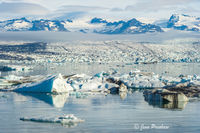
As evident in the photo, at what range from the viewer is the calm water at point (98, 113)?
19473mm

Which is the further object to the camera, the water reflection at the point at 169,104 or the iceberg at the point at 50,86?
the iceberg at the point at 50,86

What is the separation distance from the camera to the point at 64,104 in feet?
92.5

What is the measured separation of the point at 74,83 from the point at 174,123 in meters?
18.2

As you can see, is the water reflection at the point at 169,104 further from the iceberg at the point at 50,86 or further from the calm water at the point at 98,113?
the iceberg at the point at 50,86

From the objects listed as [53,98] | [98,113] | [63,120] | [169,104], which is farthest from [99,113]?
[53,98]

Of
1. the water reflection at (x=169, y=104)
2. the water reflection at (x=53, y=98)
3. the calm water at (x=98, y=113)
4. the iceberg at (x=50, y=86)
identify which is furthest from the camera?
the iceberg at (x=50, y=86)

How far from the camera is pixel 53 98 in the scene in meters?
31.7

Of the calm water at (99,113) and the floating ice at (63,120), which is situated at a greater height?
the floating ice at (63,120)

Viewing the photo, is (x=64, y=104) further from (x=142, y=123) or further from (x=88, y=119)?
(x=142, y=123)

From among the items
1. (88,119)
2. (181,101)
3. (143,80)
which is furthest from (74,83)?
(88,119)

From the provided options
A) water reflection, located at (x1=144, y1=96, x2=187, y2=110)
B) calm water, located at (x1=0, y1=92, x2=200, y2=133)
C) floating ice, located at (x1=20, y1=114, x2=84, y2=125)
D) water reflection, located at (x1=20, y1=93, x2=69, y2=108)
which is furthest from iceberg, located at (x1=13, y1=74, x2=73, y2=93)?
floating ice, located at (x1=20, y1=114, x2=84, y2=125)

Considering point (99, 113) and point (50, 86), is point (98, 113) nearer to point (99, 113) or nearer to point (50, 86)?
point (99, 113)

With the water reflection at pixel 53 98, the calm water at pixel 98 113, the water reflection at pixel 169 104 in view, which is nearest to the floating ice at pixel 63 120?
the calm water at pixel 98 113

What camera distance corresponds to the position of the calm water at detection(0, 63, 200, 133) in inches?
768
